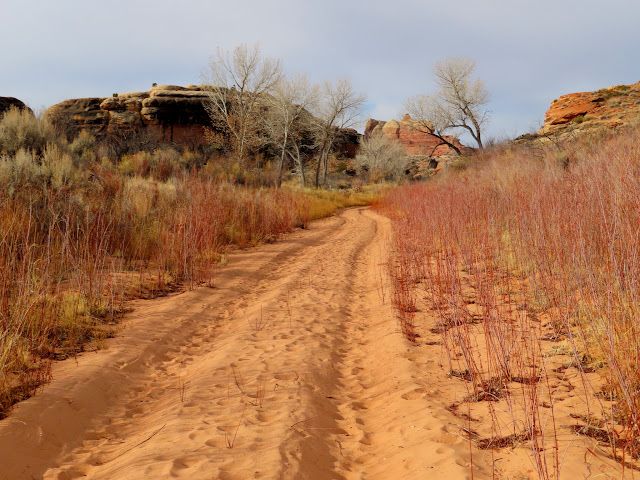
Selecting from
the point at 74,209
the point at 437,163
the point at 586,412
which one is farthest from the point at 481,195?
the point at 437,163

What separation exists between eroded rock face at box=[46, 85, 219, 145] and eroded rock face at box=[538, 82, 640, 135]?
72.5 ft

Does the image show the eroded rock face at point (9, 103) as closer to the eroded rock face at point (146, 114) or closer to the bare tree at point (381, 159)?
the eroded rock face at point (146, 114)

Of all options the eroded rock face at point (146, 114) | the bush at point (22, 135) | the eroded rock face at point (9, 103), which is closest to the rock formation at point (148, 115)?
the eroded rock face at point (146, 114)

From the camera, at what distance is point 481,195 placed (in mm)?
8945

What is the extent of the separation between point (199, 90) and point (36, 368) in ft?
106

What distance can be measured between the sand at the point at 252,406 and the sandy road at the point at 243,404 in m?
0.01

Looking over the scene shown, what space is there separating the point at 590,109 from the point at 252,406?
22172mm

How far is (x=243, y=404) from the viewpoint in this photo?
3307 millimetres

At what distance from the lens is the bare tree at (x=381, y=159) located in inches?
1635

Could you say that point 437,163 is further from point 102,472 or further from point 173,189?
point 102,472

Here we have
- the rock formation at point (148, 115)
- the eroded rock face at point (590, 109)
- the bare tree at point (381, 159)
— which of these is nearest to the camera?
the eroded rock face at point (590, 109)

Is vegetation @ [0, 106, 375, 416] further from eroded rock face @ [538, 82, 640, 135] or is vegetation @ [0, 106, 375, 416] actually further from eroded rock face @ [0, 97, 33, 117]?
eroded rock face @ [538, 82, 640, 135]

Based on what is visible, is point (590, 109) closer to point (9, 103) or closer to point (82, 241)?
point (82, 241)

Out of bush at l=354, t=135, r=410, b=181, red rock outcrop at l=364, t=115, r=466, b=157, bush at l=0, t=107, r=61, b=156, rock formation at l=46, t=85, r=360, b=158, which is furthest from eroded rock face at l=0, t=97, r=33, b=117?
red rock outcrop at l=364, t=115, r=466, b=157
